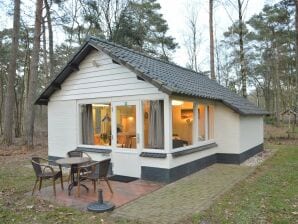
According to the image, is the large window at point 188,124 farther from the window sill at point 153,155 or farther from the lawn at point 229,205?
the lawn at point 229,205

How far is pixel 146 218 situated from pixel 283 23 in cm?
2381

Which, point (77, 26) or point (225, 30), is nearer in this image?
point (77, 26)

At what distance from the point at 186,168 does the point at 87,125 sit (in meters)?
3.75

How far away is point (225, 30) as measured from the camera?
96.1 ft

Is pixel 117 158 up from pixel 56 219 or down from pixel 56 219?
up

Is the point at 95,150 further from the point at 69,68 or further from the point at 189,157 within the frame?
the point at 189,157

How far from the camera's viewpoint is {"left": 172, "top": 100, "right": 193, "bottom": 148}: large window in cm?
894

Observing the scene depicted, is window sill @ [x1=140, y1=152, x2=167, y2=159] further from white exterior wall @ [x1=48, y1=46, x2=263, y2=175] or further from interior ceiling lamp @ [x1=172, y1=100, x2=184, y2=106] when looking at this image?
interior ceiling lamp @ [x1=172, y1=100, x2=184, y2=106]

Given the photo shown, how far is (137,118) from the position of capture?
8562 mm

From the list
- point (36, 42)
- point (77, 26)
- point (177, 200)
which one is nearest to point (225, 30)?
point (77, 26)

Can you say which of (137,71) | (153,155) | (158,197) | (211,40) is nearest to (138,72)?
(137,71)

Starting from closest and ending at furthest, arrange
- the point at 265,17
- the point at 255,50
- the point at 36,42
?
the point at 36,42, the point at 265,17, the point at 255,50

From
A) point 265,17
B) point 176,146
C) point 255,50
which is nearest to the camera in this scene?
point 176,146

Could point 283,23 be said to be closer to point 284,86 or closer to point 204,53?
point 204,53
